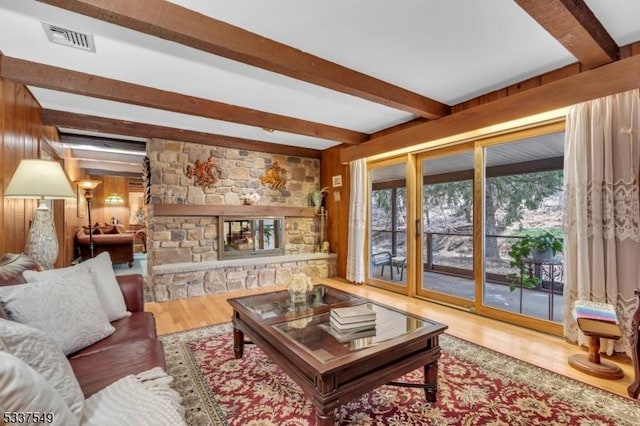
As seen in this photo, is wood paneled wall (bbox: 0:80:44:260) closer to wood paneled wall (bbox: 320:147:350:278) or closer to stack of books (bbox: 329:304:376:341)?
stack of books (bbox: 329:304:376:341)

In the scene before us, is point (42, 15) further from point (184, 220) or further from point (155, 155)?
point (184, 220)

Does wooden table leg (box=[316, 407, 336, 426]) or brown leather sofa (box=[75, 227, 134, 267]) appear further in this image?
brown leather sofa (box=[75, 227, 134, 267])

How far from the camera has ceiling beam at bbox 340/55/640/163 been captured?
2.21 meters

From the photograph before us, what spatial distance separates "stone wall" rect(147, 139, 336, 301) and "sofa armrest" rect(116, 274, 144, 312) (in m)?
1.86

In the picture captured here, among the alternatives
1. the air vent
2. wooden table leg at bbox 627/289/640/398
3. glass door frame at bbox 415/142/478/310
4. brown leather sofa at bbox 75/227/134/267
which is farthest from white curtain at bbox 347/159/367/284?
brown leather sofa at bbox 75/227/134/267

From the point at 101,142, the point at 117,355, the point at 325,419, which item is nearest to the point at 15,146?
the point at 101,142

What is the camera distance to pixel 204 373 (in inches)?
86.1

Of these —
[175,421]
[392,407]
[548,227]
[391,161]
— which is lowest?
[392,407]

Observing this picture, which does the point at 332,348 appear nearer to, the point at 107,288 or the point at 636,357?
the point at 107,288

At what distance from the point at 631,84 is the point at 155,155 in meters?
5.12

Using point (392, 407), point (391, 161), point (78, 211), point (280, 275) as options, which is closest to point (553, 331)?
point (392, 407)

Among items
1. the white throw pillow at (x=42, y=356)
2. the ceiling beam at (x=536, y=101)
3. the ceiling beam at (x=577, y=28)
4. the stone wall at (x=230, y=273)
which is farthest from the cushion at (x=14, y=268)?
the ceiling beam at (x=536, y=101)

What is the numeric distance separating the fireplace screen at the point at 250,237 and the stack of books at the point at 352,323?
10.8 feet

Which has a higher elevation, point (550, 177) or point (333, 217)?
point (550, 177)
